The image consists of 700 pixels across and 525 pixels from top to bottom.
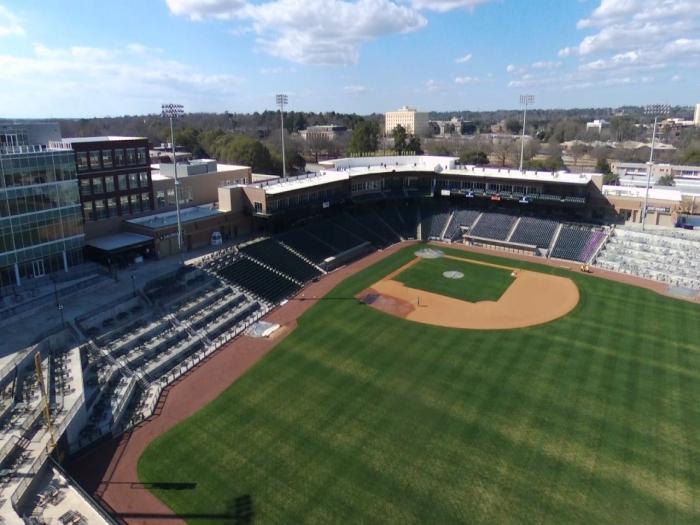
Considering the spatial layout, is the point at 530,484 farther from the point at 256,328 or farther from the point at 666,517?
the point at 256,328

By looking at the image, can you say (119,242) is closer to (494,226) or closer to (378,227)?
(378,227)

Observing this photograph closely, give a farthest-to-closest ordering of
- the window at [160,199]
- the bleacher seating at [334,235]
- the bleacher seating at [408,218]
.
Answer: the bleacher seating at [408,218]
the bleacher seating at [334,235]
the window at [160,199]

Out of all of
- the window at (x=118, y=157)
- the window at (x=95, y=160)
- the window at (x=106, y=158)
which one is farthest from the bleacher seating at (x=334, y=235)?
the window at (x=95, y=160)

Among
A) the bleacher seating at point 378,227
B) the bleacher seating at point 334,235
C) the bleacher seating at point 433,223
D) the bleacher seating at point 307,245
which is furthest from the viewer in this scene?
the bleacher seating at point 433,223

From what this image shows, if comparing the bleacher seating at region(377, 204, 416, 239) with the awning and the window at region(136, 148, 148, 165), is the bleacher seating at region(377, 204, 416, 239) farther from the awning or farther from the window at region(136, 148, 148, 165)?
the awning

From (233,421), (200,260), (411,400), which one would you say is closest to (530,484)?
(411,400)

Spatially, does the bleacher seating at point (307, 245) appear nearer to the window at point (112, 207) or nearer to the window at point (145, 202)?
the window at point (145, 202)

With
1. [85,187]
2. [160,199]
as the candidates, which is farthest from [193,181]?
[85,187]
